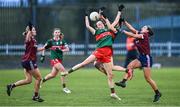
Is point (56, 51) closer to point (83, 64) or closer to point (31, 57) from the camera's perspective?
point (83, 64)

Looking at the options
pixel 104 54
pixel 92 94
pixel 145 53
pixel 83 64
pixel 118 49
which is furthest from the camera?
pixel 118 49

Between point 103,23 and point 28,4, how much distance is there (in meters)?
23.1

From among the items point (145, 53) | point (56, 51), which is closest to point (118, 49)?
point (56, 51)

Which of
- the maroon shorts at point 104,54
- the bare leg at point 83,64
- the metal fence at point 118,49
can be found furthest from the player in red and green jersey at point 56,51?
the metal fence at point 118,49

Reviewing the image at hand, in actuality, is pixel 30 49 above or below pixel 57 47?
above

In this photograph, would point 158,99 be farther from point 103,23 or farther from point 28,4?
point 28,4

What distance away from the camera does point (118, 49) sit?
44.9 meters

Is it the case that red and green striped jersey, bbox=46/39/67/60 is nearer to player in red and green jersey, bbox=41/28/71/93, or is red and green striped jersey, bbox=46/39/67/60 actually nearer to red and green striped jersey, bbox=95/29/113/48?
player in red and green jersey, bbox=41/28/71/93

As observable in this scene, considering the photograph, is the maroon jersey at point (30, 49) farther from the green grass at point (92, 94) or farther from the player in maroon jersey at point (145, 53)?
the player in maroon jersey at point (145, 53)

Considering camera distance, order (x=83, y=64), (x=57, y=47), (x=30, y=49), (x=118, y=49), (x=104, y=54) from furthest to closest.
→ (x=118, y=49)
(x=57, y=47)
(x=83, y=64)
(x=104, y=54)
(x=30, y=49)

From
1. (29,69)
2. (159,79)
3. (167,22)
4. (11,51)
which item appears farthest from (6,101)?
(167,22)

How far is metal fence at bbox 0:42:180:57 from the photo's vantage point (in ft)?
141

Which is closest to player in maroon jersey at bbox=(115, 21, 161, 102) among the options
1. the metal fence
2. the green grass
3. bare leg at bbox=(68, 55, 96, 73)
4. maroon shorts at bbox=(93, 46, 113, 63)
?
the green grass

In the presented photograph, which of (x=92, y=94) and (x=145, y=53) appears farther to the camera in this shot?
(x=92, y=94)
